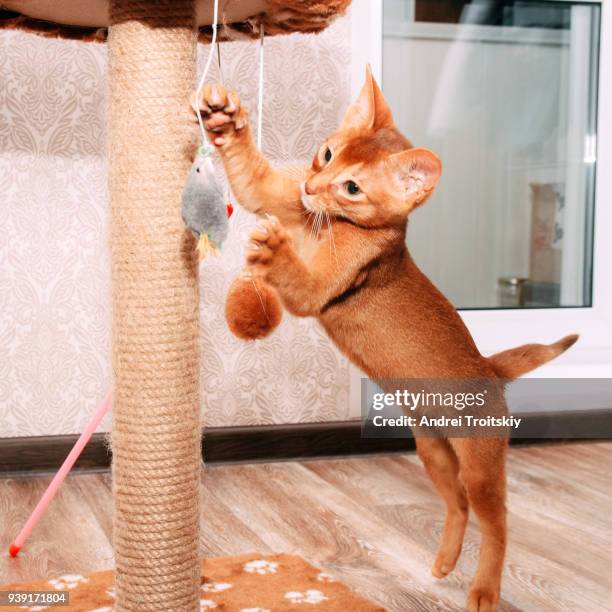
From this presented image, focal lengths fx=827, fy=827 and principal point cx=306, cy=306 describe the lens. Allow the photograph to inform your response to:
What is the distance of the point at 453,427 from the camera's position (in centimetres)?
137

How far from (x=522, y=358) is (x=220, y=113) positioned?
2.32 feet

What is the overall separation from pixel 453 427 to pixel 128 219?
0.62 meters

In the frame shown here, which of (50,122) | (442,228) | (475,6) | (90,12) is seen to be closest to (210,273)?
(50,122)

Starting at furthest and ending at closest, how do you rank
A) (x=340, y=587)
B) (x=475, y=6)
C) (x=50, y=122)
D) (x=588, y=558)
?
(x=475, y=6)
(x=50, y=122)
(x=588, y=558)
(x=340, y=587)

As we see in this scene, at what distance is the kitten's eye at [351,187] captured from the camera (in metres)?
1.21

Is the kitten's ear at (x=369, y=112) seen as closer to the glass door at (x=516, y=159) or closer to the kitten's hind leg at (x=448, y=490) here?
the kitten's hind leg at (x=448, y=490)

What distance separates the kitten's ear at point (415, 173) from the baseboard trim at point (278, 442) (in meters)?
1.35

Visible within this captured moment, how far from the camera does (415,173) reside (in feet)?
3.89

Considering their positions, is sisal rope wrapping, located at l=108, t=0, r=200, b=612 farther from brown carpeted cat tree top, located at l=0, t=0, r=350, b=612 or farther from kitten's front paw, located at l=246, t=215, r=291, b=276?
kitten's front paw, located at l=246, t=215, r=291, b=276

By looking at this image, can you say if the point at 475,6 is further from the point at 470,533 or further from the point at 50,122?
the point at 470,533

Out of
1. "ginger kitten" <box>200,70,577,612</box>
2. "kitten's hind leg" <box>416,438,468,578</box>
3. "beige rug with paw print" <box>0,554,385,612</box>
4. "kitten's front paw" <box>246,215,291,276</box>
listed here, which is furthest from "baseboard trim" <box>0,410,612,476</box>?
"kitten's front paw" <box>246,215,291,276</box>

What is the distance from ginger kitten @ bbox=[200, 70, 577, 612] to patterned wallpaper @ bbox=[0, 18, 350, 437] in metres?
1.07
